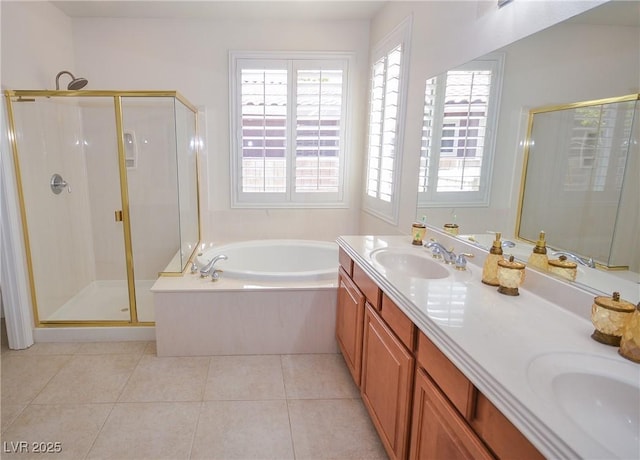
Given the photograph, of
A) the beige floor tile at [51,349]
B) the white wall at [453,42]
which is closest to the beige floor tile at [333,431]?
the white wall at [453,42]

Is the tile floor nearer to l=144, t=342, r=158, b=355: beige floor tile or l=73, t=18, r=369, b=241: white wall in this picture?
l=144, t=342, r=158, b=355: beige floor tile

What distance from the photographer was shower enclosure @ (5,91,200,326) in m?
2.67

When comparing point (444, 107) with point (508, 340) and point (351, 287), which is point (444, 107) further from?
point (508, 340)

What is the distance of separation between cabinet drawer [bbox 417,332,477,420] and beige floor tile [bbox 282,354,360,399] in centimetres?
105

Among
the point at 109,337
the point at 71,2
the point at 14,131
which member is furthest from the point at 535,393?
the point at 71,2

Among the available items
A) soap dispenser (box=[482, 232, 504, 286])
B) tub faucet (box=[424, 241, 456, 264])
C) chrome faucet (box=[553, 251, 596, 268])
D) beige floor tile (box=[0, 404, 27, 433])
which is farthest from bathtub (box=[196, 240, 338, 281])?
chrome faucet (box=[553, 251, 596, 268])

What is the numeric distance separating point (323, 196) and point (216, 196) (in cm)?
104

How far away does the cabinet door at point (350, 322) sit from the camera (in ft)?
6.38

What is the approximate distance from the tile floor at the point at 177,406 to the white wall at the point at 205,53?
1.64 metres

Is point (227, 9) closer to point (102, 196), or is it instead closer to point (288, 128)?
point (288, 128)

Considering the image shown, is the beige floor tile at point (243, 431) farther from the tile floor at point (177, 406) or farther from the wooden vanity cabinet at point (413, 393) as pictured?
the wooden vanity cabinet at point (413, 393)

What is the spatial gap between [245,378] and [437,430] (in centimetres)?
144

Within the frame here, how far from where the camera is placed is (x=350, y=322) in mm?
2123

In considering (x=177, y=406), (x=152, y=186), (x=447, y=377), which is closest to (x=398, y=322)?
(x=447, y=377)
